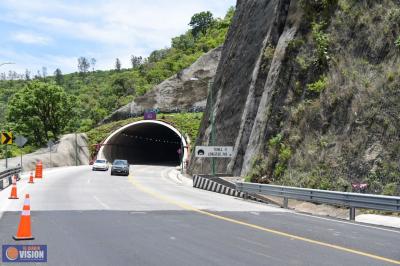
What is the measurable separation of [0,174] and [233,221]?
17.6m

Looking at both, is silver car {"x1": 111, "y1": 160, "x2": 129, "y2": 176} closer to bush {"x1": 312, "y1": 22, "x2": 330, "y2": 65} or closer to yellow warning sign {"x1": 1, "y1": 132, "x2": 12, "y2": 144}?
yellow warning sign {"x1": 1, "y1": 132, "x2": 12, "y2": 144}

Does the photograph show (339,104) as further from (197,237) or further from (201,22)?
(201,22)

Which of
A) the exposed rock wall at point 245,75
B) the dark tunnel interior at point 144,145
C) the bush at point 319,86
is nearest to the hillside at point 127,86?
the dark tunnel interior at point 144,145

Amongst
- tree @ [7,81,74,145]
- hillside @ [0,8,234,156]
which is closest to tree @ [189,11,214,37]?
hillside @ [0,8,234,156]

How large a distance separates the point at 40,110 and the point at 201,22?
4103 inches

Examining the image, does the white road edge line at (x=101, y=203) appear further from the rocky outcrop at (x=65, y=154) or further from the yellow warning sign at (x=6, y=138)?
the rocky outcrop at (x=65, y=154)

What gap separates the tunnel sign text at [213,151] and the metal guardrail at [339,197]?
1298 centimetres

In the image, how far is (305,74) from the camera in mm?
28109

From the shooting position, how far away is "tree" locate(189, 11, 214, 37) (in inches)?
6988

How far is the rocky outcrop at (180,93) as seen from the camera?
291 ft

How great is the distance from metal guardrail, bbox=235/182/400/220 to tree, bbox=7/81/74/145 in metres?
68.1

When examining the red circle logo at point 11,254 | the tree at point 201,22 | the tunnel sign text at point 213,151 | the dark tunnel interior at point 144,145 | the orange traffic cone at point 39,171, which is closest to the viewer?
the red circle logo at point 11,254

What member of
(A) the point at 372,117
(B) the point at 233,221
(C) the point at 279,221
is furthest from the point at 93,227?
(A) the point at 372,117

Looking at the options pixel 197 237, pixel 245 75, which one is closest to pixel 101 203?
pixel 197 237
